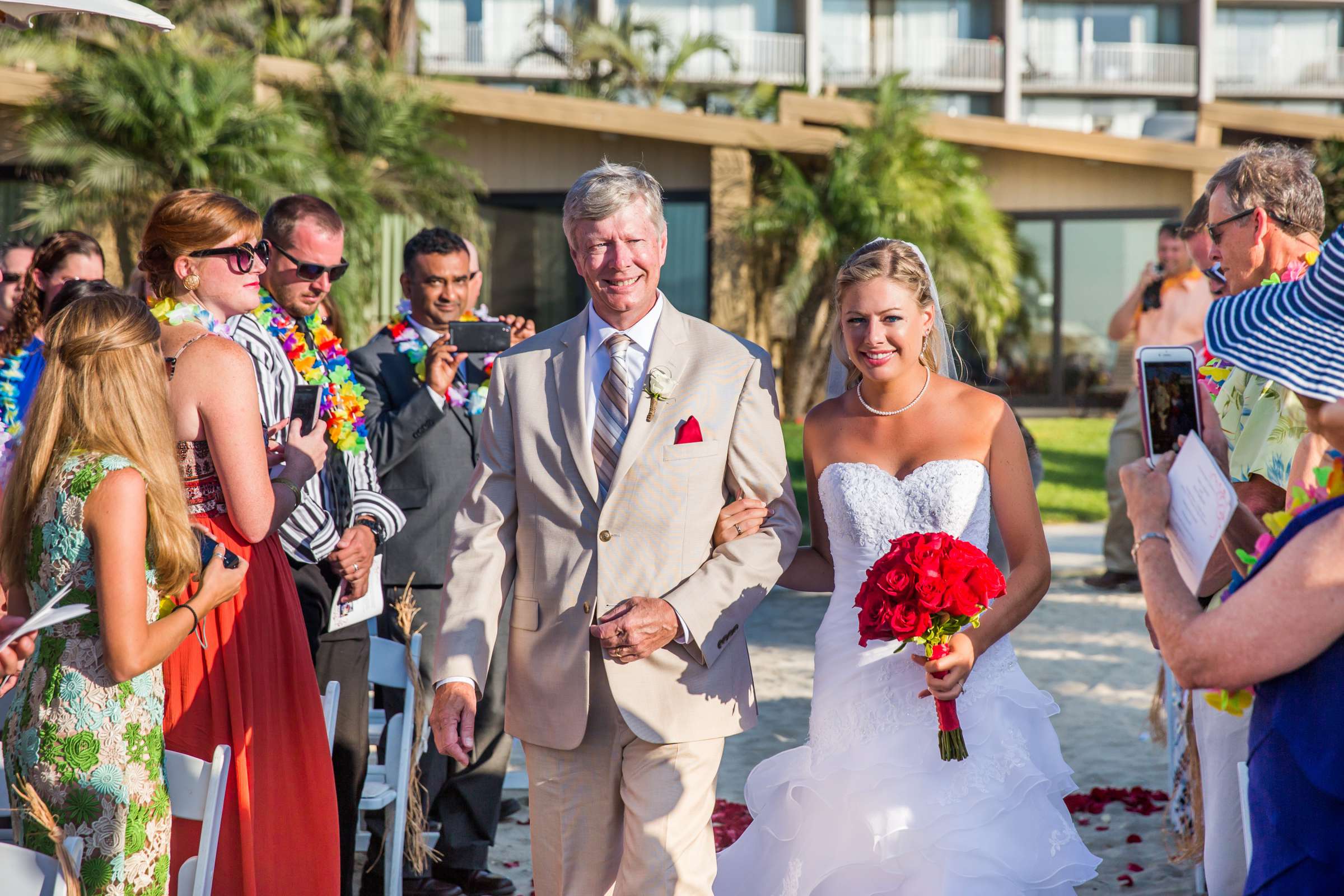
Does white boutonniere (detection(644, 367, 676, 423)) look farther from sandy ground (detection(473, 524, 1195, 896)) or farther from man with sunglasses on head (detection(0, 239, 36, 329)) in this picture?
man with sunglasses on head (detection(0, 239, 36, 329))

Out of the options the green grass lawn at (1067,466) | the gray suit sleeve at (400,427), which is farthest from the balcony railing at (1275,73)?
the gray suit sleeve at (400,427)

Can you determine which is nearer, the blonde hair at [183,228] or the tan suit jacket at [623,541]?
the tan suit jacket at [623,541]

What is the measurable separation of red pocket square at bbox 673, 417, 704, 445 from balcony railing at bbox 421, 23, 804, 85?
3766 centimetres

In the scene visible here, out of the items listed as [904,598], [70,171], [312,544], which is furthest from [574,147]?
[904,598]

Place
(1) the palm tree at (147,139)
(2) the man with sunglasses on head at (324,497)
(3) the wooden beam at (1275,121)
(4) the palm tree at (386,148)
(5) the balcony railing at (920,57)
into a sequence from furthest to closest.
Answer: (5) the balcony railing at (920,57), (3) the wooden beam at (1275,121), (4) the palm tree at (386,148), (1) the palm tree at (147,139), (2) the man with sunglasses on head at (324,497)

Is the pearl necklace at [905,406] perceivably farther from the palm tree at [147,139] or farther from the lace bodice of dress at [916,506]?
the palm tree at [147,139]

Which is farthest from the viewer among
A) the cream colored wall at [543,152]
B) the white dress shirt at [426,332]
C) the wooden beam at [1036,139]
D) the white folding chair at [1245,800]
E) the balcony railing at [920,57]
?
the balcony railing at [920,57]

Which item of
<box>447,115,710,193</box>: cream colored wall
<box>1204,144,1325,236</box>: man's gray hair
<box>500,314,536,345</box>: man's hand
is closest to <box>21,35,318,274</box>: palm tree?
<box>447,115,710,193</box>: cream colored wall

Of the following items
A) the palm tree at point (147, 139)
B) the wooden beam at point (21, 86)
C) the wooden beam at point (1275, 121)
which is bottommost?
the palm tree at point (147, 139)

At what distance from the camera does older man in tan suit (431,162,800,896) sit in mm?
3182

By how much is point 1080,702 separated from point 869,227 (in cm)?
1260

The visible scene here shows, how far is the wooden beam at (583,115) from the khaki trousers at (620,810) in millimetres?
14281

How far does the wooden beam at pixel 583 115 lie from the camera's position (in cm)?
1670

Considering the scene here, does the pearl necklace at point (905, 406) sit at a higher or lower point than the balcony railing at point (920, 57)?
lower
